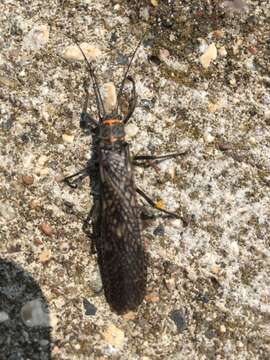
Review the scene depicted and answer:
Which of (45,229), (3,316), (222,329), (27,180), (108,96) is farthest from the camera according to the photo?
(108,96)

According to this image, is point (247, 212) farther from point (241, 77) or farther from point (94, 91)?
point (94, 91)

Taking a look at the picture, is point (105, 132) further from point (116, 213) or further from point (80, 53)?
point (80, 53)

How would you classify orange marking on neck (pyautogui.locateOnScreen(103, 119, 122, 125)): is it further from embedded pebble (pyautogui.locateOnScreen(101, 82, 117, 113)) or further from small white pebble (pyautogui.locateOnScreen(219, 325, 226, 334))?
small white pebble (pyautogui.locateOnScreen(219, 325, 226, 334))

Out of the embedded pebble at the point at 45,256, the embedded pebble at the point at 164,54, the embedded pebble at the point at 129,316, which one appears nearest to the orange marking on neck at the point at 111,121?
the embedded pebble at the point at 164,54

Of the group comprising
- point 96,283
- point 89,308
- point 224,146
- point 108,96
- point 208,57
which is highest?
point 208,57

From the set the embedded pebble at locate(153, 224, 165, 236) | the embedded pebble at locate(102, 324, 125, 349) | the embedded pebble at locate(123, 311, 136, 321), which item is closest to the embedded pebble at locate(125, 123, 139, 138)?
the embedded pebble at locate(153, 224, 165, 236)

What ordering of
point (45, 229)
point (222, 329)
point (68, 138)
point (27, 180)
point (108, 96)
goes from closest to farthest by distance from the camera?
1. point (222, 329)
2. point (45, 229)
3. point (27, 180)
4. point (68, 138)
5. point (108, 96)

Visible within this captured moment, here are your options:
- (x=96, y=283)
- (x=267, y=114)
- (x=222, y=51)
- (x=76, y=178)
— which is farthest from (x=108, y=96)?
(x=96, y=283)
